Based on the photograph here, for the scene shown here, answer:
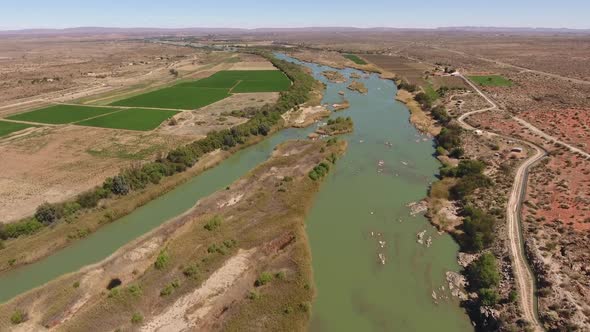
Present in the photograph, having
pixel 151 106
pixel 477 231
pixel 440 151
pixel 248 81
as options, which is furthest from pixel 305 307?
pixel 248 81

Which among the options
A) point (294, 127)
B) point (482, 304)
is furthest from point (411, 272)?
point (294, 127)

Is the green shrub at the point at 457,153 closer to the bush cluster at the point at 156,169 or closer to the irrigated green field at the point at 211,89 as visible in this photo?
the bush cluster at the point at 156,169

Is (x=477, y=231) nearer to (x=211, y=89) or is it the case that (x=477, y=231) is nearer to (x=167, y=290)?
(x=167, y=290)

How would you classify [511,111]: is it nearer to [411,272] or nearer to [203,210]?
[411,272]

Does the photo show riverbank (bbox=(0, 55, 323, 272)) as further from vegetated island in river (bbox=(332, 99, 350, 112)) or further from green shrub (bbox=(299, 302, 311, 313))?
green shrub (bbox=(299, 302, 311, 313))

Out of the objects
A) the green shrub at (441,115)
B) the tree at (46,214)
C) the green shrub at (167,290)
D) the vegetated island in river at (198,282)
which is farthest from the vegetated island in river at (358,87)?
the green shrub at (167,290)

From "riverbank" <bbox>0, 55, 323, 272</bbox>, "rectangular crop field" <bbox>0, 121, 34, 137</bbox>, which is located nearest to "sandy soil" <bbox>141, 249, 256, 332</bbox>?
"riverbank" <bbox>0, 55, 323, 272</bbox>
